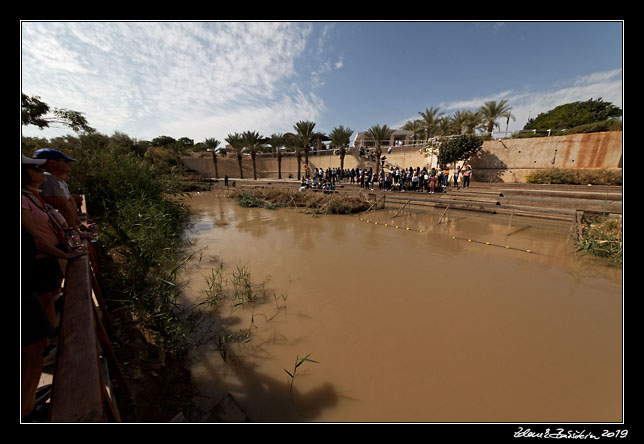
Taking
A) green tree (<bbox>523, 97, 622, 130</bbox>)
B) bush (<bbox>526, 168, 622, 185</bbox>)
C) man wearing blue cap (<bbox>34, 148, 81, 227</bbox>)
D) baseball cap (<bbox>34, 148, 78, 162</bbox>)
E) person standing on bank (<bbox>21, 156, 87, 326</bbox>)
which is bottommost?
person standing on bank (<bbox>21, 156, 87, 326</bbox>)

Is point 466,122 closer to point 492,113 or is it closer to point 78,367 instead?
point 492,113

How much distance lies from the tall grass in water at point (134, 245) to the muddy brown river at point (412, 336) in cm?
51

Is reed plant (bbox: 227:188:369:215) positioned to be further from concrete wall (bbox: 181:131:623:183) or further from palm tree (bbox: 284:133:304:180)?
palm tree (bbox: 284:133:304:180)

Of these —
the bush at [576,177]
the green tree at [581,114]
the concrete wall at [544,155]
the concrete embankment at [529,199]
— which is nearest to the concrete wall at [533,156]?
the concrete wall at [544,155]

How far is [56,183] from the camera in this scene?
10.5ft

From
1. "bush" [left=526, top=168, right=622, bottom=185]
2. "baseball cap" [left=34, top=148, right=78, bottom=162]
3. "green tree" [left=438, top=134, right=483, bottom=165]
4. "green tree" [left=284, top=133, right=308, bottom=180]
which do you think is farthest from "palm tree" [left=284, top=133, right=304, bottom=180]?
"baseball cap" [left=34, top=148, right=78, bottom=162]

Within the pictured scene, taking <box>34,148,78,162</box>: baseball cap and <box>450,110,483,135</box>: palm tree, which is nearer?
<box>34,148,78,162</box>: baseball cap

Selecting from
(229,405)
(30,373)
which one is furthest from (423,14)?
(30,373)

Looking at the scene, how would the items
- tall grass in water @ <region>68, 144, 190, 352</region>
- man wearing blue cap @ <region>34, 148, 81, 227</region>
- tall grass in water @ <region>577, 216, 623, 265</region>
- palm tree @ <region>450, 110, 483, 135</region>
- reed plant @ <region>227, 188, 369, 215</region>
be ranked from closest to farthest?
man wearing blue cap @ <region>34, 148, 81, 227</region>
tall grass in water @ <region>68, 144, 190, 352</region>
tall grass in water @ <region>577, 216, 623, 265</region>
reed plant @ <region>227, 188, 369, 215</region>
palm tree @ <region>450, 110, 483, 135</region>

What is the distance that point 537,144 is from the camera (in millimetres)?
17484

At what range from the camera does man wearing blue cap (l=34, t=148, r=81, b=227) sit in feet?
10.0

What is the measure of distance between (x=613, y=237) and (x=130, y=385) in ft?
38.2

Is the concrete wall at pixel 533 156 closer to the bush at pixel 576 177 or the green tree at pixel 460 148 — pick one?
the bush at pixel 576 177

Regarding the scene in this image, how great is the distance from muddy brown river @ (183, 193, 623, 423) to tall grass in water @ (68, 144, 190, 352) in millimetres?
507
